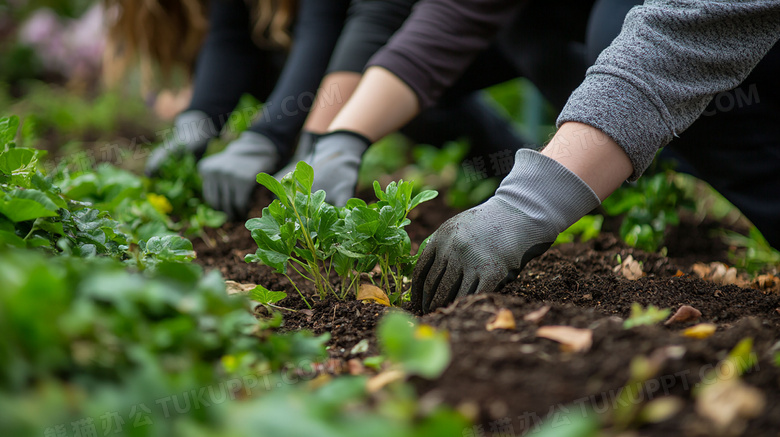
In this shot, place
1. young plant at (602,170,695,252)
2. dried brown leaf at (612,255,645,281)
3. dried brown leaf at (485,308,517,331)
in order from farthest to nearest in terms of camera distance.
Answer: young plant at (602,170,695,252), dried brown leaf at (612,255,645,281), dried brown leaf at (485,308,517,331)

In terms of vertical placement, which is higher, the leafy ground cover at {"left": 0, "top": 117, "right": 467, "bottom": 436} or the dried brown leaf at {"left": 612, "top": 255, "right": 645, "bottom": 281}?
the leafy ground cover at {"left": 0, "top": 117, "right": 467, "bottom": 436}

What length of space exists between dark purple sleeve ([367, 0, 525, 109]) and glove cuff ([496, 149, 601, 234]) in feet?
2.07

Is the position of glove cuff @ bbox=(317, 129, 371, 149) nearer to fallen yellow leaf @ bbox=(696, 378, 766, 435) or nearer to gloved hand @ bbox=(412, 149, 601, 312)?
gloved hand @ bbox=(412, 149, 601, 312)

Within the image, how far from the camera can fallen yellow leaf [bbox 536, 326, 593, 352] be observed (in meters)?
0.74

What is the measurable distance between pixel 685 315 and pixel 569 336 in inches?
15.8

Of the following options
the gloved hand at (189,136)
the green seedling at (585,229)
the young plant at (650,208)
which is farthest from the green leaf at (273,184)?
the gloved hand at (189,136)

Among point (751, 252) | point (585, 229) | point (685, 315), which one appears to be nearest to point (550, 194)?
point (685, 315)

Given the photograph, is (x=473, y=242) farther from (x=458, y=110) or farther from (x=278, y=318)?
(x=458, y=110)

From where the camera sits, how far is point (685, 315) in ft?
3.43

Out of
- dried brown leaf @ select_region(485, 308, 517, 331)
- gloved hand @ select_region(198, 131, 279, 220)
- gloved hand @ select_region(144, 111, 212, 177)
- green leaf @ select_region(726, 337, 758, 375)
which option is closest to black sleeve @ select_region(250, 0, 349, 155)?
gloved hand @ select_region(198, 131, 279, 220)

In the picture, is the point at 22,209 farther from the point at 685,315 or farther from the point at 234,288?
the point at 685,315

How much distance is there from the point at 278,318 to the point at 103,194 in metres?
1.05

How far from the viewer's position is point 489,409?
2.12ft

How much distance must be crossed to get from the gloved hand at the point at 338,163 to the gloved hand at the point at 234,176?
0.44 meters
